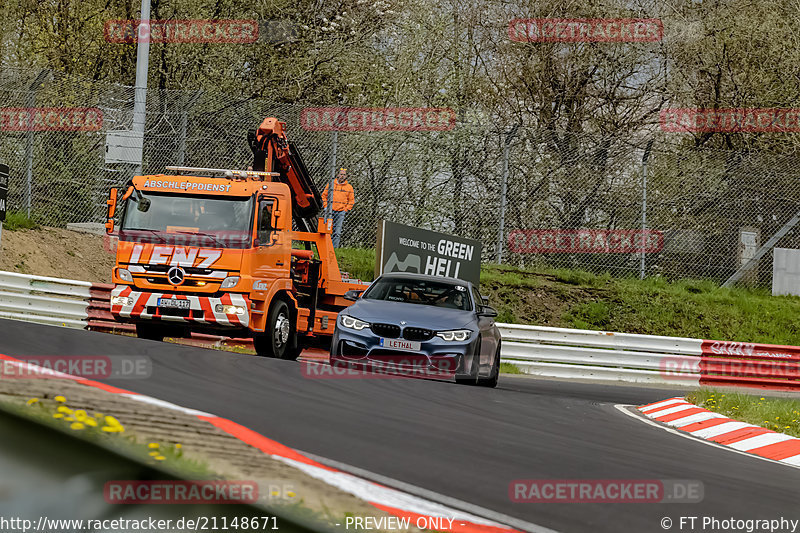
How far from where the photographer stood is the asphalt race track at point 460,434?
5.44 meters

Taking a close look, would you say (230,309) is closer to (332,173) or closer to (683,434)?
(683,434)

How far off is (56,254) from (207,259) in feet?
23.9

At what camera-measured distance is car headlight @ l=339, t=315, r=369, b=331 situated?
11352 mm

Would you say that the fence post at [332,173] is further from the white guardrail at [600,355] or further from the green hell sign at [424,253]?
the white guardrail at [600,355]

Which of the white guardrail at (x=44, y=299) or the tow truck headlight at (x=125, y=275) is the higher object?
the tow truck headlight at (x=125, y=275)

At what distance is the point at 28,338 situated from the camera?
10.7 meters

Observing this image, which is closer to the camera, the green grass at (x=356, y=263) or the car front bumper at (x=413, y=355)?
the car front bumper at (x=413, y=355)

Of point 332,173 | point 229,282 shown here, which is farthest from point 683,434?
point 332,173

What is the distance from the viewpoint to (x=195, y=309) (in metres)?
12.5

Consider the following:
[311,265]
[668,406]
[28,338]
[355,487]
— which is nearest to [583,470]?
[355,487]

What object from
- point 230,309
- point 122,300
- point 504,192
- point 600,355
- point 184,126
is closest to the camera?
point 230,309

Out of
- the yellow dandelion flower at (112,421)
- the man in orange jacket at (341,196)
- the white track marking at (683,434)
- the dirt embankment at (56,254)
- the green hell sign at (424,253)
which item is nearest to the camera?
the yellow dandelion flower at (112,421)

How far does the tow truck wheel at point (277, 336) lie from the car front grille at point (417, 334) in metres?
2.48

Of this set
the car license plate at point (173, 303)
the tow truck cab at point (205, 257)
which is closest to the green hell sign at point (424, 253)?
the tow truck cab at point (205, 257)
